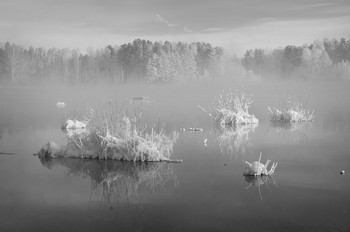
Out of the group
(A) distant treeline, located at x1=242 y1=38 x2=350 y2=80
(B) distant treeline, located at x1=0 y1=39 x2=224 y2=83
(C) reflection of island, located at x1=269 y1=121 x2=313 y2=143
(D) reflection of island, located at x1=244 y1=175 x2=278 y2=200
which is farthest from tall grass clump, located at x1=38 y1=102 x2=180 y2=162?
(A) distant treeline, located at x1=242 y1=38 x2=350 y2=80

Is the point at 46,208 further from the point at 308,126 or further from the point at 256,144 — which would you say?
the point at 308,126

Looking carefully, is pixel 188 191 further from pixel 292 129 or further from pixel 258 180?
pixel 292 129

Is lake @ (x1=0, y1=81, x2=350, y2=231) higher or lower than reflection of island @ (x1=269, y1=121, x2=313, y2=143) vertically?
lower

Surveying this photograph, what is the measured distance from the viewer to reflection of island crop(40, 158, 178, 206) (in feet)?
46.1

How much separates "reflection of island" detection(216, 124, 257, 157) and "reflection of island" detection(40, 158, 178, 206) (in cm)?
431

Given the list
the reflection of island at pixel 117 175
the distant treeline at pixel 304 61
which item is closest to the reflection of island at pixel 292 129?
the reflection of island at pixel 117 175

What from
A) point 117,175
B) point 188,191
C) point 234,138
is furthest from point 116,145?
point 234,138

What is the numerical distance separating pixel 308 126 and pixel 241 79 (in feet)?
305

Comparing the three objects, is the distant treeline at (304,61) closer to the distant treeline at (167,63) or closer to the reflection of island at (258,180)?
the distant treeline at (167,63)

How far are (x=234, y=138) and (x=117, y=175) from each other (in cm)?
1029

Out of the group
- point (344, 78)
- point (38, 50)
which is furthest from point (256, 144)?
point (38, 50)

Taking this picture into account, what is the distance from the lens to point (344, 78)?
11044 cm

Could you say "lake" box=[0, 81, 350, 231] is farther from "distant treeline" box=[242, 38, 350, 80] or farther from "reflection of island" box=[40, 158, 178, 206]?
"distant treeline" box=[242, 38, 350, 80]

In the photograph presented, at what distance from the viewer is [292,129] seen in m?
28.9
